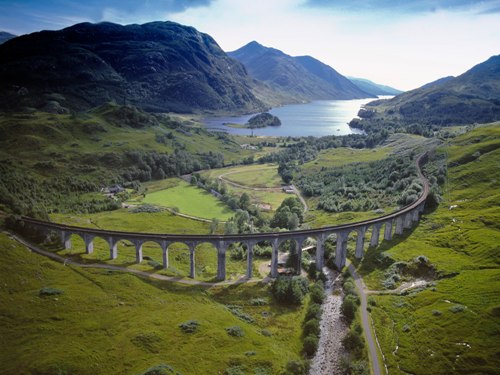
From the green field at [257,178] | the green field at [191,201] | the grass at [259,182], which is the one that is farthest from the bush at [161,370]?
the green field at [257,178]

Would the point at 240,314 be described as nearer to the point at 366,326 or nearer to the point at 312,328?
the point at 312,328

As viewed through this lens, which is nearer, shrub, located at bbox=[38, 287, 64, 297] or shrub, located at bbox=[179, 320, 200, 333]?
shrub, located at bbox=[179, 320, 200, 333]

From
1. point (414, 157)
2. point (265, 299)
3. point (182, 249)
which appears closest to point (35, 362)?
point (265, 299)

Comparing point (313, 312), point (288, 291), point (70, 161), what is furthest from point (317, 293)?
point (70, 161)

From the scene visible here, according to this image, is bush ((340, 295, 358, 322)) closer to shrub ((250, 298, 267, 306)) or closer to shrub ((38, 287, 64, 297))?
shrub ((250, 298, 267, 306))

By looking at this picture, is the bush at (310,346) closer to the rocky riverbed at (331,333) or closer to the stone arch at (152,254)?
the rocky riverbed at (331,333)

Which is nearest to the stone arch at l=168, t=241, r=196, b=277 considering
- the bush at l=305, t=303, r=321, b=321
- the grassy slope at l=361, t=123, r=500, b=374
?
the bush at l=305, t=303, r=321, b=321

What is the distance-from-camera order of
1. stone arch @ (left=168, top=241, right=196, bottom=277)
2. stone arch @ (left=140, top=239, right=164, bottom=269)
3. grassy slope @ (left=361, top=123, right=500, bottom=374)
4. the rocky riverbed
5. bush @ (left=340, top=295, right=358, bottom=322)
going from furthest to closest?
stone arch @ (left=140, top=239, right=164, bottom=269) → stone arch @ (left=168, top=241, right=196, bottom=277) → bush @ (left=340, top=295, right=358, bottom=322) → the rocky riverbed → grassy slope @ (left=361, top=123, right=500, bottom=374)
